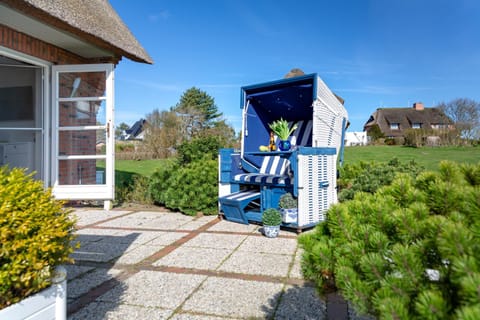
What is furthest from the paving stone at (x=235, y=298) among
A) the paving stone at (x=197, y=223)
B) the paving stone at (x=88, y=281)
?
the paving stone at (x=197, y=223)

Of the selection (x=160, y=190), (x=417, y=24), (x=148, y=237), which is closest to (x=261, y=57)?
(x=417, y=24)

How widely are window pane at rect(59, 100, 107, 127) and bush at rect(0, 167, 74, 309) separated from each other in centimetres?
445

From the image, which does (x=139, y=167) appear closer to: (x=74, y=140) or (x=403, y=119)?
(x=74, y=140)

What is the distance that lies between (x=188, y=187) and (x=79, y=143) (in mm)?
2223

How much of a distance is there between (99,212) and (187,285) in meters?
4.26

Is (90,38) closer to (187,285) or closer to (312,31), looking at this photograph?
(187,285)

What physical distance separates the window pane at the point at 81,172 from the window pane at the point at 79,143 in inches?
6.8

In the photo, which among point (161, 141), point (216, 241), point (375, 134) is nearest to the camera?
point (216, 241)

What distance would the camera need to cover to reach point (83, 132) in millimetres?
5914

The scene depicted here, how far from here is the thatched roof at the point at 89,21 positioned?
393cm

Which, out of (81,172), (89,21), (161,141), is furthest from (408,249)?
(161,141)

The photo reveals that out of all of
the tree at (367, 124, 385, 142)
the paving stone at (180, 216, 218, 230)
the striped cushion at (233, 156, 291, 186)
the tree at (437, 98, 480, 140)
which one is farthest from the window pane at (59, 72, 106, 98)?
the tree at (367, 124, 385, 142)

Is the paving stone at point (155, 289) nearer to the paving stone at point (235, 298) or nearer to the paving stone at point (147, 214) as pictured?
the paving stone at point (235, 298)

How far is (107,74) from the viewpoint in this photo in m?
5.59
